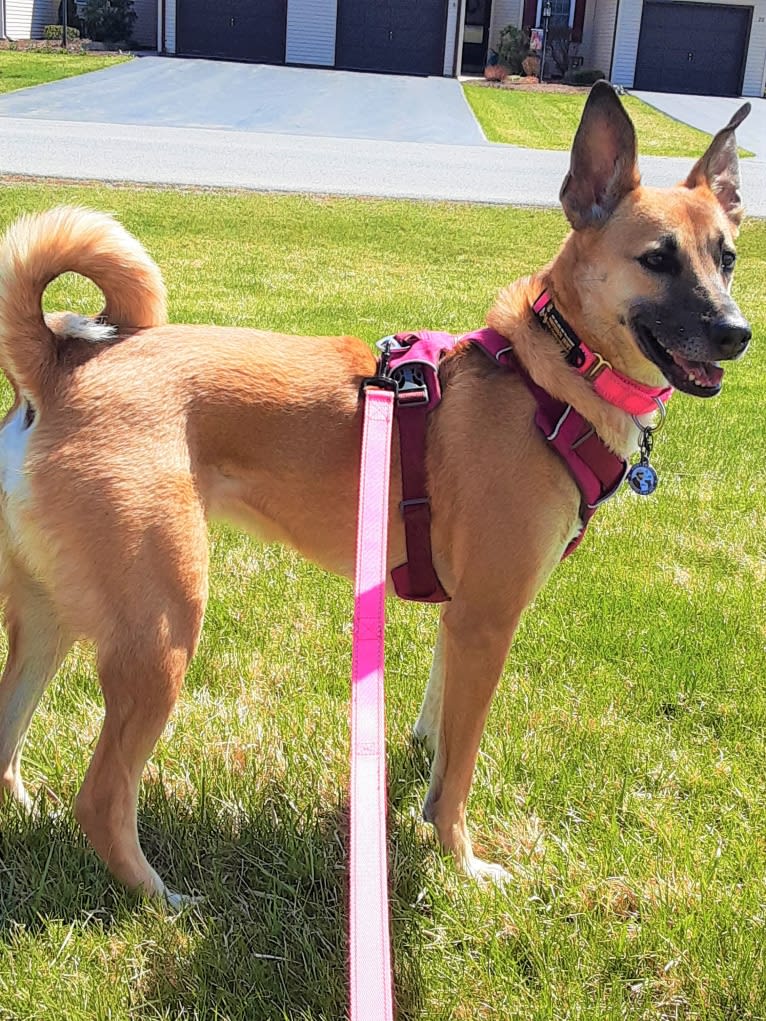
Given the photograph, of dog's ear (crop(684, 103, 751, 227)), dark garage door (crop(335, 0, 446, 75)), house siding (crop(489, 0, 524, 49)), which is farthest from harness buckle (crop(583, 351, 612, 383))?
house siding (crop(489, 0, 524, 49))

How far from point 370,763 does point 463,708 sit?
0.95 meters

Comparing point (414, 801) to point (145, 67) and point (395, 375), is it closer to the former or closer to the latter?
point (395, 375)

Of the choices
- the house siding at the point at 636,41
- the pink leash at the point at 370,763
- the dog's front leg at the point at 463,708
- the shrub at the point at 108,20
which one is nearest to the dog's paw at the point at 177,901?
the dog's front leg at the point at 463,708

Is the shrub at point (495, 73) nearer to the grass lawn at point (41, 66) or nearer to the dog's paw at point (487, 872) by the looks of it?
the grass lawn at point (41, 66)

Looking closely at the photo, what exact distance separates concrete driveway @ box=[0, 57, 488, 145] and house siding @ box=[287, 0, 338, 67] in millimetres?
4045

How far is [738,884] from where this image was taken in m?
2.64

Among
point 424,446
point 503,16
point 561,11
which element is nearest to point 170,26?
point 503,16

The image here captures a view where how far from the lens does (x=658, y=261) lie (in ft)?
8.96

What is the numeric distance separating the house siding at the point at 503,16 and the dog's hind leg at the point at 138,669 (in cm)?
4961

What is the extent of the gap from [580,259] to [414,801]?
1.75 meters

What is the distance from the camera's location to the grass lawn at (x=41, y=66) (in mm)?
29156

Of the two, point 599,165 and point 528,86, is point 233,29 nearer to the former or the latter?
point 528,86

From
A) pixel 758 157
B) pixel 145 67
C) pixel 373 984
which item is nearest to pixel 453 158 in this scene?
pixel 758 157

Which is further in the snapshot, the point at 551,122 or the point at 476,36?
the point at 476,36
